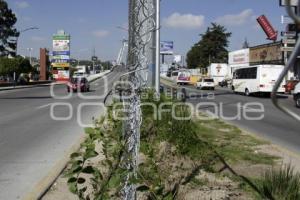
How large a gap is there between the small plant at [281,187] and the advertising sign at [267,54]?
5375 cm

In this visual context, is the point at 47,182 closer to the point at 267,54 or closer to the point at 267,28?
the point at 267,54

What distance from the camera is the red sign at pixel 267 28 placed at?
237 feet

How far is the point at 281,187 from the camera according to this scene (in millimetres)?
5953

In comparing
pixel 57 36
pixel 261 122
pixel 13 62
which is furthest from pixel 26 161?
pixel 57 36

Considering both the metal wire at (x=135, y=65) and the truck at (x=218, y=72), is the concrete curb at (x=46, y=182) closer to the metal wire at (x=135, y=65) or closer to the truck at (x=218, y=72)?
the metal wire at (x=135, y=65)

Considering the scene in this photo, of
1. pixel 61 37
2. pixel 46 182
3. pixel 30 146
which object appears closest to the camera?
pixel 46 182

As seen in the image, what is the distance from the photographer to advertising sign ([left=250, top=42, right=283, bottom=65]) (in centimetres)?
5988

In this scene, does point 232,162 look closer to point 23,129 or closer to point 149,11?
point 149,11

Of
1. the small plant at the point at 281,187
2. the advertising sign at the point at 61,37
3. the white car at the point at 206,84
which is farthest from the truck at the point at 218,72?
the small plant at the point at 281,187

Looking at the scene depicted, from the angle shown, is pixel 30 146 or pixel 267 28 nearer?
pixel 30 146

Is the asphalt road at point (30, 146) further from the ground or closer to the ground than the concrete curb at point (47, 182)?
closer to the ground

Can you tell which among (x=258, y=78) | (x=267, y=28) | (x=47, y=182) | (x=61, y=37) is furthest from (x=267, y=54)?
(x=47, y=182)

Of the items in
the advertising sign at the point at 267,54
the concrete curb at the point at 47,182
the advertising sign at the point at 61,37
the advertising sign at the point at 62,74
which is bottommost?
the concrete curb at the point at 47,182

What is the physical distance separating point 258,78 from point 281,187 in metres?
33.7
